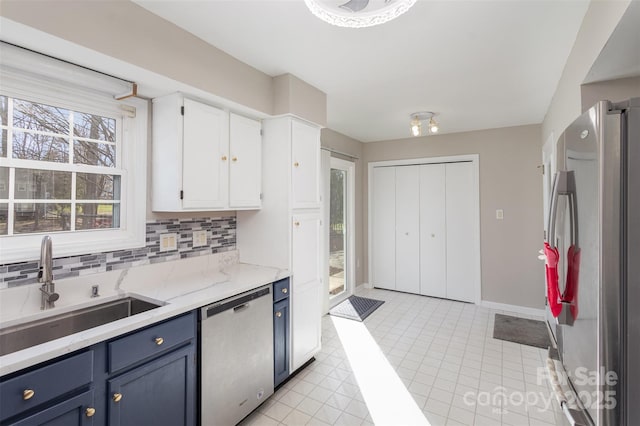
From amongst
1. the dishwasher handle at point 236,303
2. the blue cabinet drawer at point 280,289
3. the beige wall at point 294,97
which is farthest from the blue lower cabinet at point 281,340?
the beige wall at point 294,97

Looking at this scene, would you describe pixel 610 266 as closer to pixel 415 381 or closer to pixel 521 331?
pixel 415 381

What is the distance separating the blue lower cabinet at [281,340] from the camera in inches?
89.2

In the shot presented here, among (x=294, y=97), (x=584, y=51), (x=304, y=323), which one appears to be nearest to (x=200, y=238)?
(x=304, y=323)

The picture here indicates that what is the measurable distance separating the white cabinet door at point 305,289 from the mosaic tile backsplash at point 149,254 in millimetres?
608

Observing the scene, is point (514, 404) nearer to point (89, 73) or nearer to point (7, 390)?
point (7, 390)

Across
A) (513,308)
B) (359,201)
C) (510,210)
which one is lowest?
(513,308)

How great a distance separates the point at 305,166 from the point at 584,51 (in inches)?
73.6

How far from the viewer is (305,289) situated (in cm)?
260

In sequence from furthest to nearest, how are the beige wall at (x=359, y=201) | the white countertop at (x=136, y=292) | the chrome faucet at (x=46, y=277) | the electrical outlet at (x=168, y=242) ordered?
the beige wall at (x=359, y=201), the electrical outlet at (x=168, y=242), the chrome faucet at (x=46, y=277), the white countertop at (x=136, y=292)

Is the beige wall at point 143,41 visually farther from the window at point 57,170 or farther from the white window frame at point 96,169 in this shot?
the window at point 57,170

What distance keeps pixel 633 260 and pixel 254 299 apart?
1834mm

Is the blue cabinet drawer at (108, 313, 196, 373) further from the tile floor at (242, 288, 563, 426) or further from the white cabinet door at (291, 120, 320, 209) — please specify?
the white cabinet door at (291, 120, 320, 209)

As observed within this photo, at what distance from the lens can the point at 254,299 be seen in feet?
6.78

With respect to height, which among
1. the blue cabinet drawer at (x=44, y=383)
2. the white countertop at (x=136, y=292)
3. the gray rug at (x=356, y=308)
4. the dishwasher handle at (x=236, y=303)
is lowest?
the gray rug at (x=356, y=308)
